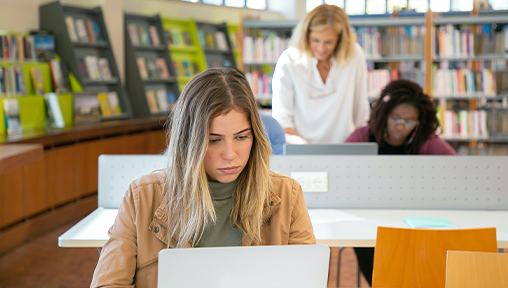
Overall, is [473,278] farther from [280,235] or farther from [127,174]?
[127,174]

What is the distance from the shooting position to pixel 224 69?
1.34 metres

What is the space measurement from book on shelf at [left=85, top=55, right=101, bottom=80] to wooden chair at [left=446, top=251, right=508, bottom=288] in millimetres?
5227

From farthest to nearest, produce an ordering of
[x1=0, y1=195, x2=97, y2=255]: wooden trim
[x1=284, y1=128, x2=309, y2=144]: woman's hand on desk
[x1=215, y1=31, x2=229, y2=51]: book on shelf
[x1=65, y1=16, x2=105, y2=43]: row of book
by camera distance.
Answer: [x1=215, y1=31, x2=229, y2=51]: book on shelf, [x1=65, y1=16, x2=105, y2=43]: row of book, [x1=0, y1=195, x2=97, y2=255]: wooden trim, [x1=284, y1=128, x2=309, y2=144]: woman's hand on desk

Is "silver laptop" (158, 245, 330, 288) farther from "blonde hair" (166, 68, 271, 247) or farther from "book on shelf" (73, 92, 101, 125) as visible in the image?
"book on shelf" (73, 92, 101, 125)

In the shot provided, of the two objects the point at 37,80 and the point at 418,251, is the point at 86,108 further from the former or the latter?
the point at 418,251

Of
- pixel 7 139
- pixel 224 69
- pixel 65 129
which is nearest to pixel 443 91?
pixel 65 129

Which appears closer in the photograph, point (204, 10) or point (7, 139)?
point (7, 139)

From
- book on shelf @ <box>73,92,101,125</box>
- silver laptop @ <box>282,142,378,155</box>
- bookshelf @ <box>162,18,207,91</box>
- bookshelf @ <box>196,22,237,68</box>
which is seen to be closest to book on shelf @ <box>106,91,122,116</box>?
book on shelf @ <box>73,92,101,125</box>

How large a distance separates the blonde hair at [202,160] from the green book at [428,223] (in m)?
0.86

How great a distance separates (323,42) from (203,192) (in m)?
1.77

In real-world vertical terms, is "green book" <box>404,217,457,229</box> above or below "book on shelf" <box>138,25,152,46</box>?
below

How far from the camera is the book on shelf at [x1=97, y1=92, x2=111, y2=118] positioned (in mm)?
5817

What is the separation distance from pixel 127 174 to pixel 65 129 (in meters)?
2.73

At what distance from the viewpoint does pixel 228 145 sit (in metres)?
1.28
